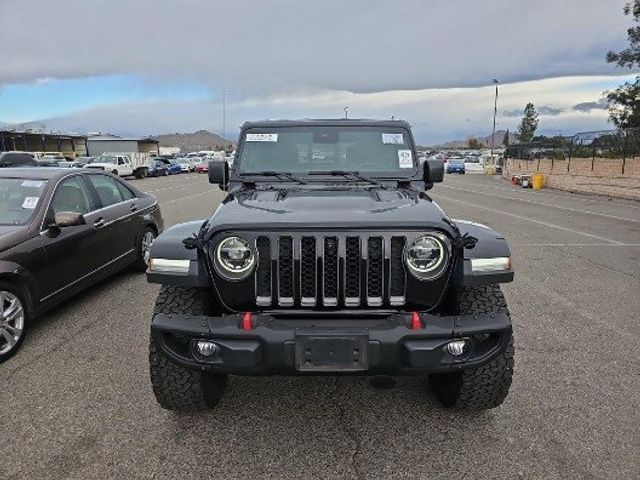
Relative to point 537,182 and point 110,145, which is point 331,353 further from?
point 110,145

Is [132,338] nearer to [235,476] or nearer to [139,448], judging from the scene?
[139,448]

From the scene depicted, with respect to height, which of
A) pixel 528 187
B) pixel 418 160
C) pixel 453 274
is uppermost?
pixel 418 160

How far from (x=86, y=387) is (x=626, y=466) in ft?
10.9

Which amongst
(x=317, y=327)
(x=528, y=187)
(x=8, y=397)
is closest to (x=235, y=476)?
(x=317, y=327)

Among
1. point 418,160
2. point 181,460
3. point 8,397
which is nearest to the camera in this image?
point 181,460

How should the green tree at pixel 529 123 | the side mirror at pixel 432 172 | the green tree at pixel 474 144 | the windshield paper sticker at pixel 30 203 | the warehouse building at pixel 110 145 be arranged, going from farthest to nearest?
the green tree at pixel 474 144 → the green tree at pixel 529 123 → the warehouse building at pixel 110 145 → the windshield paper sticker at pixel 30 203 → the side mirror at pixel 432 172

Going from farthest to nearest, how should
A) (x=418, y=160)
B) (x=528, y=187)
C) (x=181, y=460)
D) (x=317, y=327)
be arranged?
(x=528, y=187) → (x=418, y=160) → (x=181, y=460) → (x=317, y=327)

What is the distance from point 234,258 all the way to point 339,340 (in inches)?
27.7

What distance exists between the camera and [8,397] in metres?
3.56

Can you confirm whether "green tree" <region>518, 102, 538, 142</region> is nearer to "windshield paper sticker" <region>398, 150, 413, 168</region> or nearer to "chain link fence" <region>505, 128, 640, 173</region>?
"chain link fence" <region>505, 128, 640, 173</region>

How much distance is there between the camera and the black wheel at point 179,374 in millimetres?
2955

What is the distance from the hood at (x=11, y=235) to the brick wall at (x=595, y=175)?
21817 mm

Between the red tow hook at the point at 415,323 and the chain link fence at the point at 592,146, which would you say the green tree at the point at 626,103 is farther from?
the red tow hook at the point at 415,323

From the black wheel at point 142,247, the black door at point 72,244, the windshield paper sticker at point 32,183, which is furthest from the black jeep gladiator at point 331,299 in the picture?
the black wheel at point 142,247
